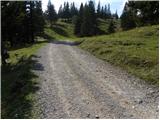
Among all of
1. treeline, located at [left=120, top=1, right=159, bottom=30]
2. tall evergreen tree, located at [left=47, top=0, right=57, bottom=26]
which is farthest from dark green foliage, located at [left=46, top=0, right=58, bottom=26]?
treeline, located at [left=120, top=1, right=159, bottom=30]

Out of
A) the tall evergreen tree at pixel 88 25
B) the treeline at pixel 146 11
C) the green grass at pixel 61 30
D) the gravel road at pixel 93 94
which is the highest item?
the treeline at pixel 146 11

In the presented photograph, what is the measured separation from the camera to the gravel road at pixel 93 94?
1351 cm

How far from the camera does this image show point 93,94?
16312mm

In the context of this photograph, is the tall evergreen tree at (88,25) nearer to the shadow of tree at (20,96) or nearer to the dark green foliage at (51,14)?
the dark green foliage at (51,14)

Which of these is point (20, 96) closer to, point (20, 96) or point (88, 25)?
point (20, 96)

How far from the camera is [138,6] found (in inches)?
2002

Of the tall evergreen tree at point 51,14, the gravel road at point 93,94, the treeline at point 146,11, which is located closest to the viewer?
the gravel road at point 93,94

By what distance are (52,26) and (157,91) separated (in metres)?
128

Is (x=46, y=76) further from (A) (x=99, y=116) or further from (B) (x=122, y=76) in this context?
(A) (x=99, y=116)

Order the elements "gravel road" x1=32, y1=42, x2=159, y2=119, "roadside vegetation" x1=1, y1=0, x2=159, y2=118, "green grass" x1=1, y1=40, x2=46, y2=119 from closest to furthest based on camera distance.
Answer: "gravel road" x1=32, y1=42, x2=159, y2=119, "green grass" x1=1, y1=40, x2=46, y2=119, "roadside vegetation" x1=1, y1=0, x2=159, y2=118

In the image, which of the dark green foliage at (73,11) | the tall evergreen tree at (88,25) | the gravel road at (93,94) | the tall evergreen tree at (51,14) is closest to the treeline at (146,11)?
the gravel road at (93,94)

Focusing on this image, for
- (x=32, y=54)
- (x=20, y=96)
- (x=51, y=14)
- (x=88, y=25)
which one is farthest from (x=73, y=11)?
(x=20, y=96)

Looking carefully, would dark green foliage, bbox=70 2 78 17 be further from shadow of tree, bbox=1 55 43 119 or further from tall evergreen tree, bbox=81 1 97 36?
shadow of tree, bbox=1 55 43 119

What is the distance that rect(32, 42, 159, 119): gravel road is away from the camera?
13.5 meters
